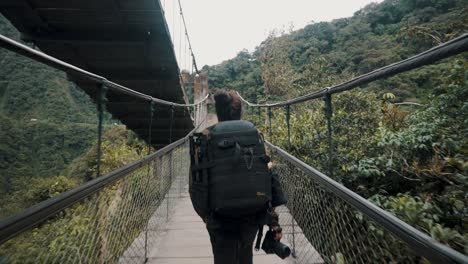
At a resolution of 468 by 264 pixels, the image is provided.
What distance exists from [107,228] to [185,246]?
0.92m

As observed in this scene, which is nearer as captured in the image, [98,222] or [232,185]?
[232,185]

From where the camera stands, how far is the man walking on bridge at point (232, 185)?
1.21 meters

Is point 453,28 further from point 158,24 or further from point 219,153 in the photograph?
point 219,153

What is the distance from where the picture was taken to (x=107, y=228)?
149 cm

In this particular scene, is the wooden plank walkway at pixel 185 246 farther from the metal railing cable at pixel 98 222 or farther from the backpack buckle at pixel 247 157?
the backpack buckle at pixel 247 157

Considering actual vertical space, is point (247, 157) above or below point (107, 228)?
above

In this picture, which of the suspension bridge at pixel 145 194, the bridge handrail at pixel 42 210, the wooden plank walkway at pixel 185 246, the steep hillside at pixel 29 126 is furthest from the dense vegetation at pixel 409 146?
the steep hillside at pixel 29 126

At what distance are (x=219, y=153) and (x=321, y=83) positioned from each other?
10185 mm

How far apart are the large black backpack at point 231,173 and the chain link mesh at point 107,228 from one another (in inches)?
15.5

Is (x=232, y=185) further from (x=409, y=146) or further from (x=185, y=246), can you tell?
(x=409, y=146)

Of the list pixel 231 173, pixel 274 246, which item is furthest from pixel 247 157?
pixel 274 246

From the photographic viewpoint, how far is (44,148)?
1095mm

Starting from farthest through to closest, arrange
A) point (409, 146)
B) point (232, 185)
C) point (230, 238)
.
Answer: point (409, 146), point (230, 238), point (232, 185)

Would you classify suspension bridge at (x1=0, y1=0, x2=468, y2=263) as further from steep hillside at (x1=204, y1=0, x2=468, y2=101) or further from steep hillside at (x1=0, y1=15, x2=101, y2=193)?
steep hillside at (x1=204, y1=0, x2=468, y2=101)
